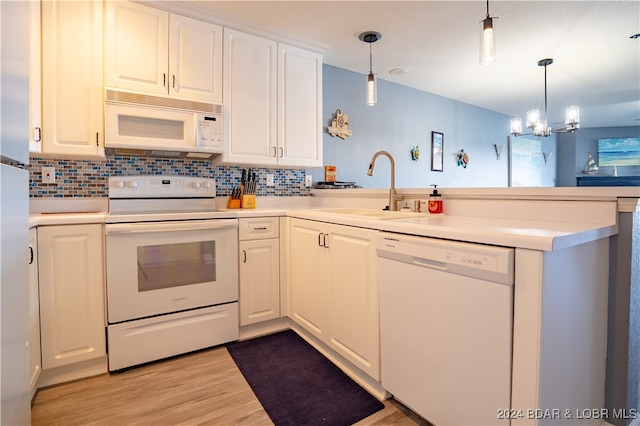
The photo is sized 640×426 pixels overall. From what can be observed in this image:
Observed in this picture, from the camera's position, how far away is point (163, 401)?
5.32 feet

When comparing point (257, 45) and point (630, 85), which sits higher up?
point (630, 85)

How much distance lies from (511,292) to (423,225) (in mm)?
410

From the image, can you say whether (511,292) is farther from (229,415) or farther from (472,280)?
(229,415)

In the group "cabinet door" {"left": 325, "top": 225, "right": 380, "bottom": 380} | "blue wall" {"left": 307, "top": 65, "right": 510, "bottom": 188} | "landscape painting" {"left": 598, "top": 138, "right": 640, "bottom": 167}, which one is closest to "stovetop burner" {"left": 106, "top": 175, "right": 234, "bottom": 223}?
"cabinet door" {"left": 325, "top": 225, "right": 380, "bottom": 380}

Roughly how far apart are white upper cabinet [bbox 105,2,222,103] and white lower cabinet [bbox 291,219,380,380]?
3.89 ft

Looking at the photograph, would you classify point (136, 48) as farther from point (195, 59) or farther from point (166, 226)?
point (166, 226)

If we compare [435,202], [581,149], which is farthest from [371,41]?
[581,149]

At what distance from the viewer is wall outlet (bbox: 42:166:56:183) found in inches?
83.4

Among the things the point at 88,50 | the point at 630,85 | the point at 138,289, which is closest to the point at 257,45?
the point at 88,50

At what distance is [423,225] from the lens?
1.35 m

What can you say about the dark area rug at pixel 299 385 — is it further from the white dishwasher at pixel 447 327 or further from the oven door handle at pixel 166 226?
the oven door handle at pixel 166 226

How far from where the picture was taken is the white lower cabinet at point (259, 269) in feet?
7.45

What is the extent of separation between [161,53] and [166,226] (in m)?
1.16

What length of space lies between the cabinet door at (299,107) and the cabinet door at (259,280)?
0.76 m
